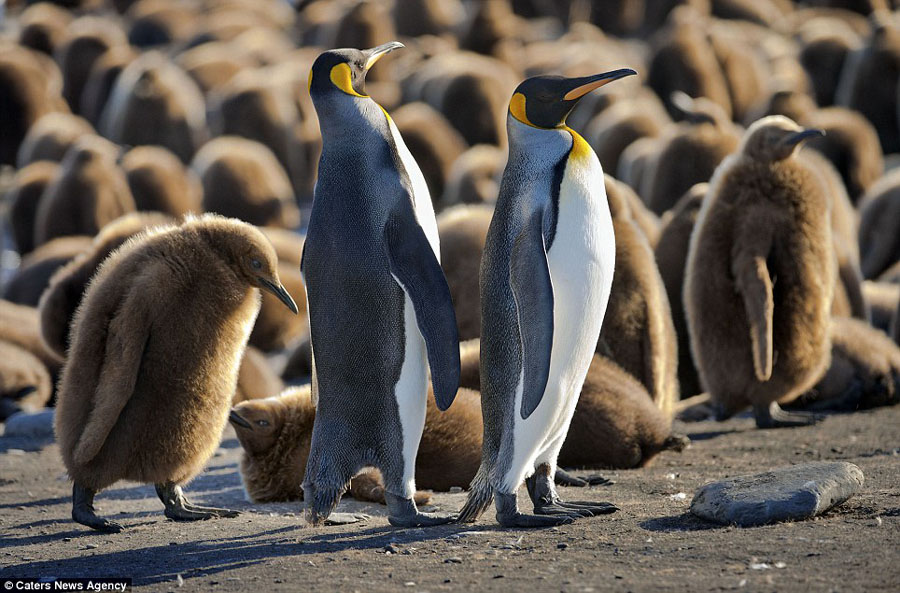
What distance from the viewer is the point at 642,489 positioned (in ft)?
15.4

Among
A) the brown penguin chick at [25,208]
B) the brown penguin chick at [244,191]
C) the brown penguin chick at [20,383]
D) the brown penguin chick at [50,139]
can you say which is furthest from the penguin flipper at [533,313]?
the brown penguin chick at [50,139]

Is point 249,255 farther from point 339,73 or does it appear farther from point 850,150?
point 850,150

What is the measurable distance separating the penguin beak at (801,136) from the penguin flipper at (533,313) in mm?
2565

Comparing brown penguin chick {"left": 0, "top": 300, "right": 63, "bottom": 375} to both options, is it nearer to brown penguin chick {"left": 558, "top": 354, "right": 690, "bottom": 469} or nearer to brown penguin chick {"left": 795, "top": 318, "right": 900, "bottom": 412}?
brown penguin chick {"left": 558, "top": 354, "right": 690, "bottom": 469}

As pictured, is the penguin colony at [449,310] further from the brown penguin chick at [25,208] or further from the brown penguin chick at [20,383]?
the brown penguin chick at [25,208]

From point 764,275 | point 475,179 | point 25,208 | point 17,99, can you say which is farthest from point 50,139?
point 764,275

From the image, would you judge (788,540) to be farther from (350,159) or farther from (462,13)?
(462,13)

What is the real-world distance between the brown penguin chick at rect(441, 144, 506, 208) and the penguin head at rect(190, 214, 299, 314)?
24.8 feet

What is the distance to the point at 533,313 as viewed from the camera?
12.7 feet

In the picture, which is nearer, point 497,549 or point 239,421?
point 497,549

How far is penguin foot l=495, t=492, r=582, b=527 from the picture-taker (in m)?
3.95

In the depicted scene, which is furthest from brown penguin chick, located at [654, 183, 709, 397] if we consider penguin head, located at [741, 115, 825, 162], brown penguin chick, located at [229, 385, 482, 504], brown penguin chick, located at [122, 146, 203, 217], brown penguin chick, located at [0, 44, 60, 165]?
brown penguin chick, located at [0, 44, 60, 165]

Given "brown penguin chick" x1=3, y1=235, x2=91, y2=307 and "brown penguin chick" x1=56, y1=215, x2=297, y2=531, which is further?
"brown penguin chick" x1=3, y1=235, x2=91, y2=307

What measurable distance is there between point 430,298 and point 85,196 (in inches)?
315
